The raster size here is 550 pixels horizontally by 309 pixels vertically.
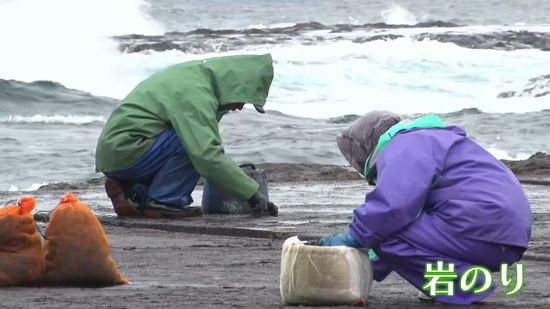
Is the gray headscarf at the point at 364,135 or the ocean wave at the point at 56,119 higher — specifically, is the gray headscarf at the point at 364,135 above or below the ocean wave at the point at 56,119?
above

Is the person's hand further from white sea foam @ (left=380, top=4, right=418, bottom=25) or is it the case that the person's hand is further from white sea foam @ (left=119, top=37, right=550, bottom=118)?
white sea foam @ (left=380, top=4, right=418, bottom=25)

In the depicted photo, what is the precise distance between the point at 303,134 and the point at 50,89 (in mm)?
9263

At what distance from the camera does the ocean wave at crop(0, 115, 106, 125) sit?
2408cm

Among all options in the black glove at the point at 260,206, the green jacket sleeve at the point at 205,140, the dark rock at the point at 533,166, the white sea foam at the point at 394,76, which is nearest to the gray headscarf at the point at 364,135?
the green jacket sleeve at the point at 205,140

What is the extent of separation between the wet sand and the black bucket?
183 mm

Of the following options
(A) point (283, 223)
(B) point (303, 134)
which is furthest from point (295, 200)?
(B) point (303, 134)

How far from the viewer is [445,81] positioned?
3512cm

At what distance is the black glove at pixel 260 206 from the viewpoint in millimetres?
9523

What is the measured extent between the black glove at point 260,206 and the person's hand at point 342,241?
406cm

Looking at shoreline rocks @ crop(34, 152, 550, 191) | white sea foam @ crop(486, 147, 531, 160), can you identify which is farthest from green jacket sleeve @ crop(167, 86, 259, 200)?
white sea foam @ crop(486, 147, 531, 160)

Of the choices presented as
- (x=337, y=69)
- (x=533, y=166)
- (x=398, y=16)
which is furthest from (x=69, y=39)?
(x=533, y=166)

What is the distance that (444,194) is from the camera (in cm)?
526

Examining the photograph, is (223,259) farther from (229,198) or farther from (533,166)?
(533,166)

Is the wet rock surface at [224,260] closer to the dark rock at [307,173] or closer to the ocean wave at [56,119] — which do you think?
the dark rock at [307,173]
